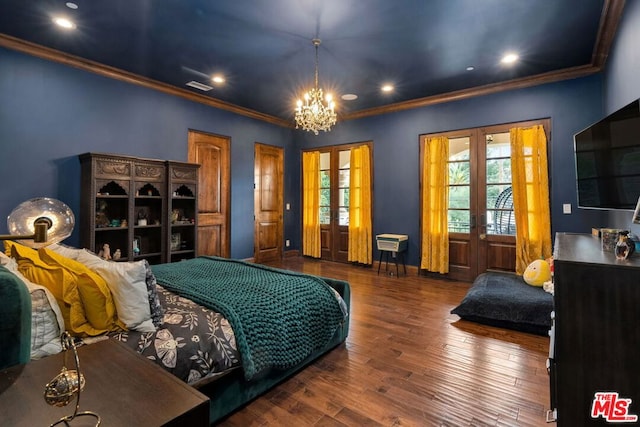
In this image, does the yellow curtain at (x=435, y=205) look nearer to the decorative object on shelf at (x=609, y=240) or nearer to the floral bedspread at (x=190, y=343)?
the decorative object on shelf at (x=609, y=240)

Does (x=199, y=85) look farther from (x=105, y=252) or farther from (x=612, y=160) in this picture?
(x=612, y=160)

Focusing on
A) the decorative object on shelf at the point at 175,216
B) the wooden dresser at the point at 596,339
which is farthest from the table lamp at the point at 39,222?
the decorative object on shelf at the point at 175,216

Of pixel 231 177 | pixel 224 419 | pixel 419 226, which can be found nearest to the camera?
pixel 224 419

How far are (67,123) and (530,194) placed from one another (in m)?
6.04

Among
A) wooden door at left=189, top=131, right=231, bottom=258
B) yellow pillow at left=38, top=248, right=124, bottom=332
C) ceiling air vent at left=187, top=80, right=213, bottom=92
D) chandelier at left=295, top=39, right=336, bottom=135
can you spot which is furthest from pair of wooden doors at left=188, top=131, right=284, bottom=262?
yellow pillow at left=38, top=248, right=124, bottom=332

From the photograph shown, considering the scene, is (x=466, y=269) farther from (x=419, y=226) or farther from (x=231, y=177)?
(x=231, y=177)

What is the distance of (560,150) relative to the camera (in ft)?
13.8

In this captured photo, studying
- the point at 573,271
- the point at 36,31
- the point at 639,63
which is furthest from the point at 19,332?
the point at 639,63

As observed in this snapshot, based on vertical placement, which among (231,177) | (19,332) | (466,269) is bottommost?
(466,269)

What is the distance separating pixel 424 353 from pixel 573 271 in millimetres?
1528

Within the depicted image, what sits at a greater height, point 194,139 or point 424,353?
point 194,139

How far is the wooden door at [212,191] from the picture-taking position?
206 inches

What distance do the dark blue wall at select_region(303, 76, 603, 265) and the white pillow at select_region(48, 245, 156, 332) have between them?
449cm

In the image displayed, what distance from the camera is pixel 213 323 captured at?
1.79 metres
